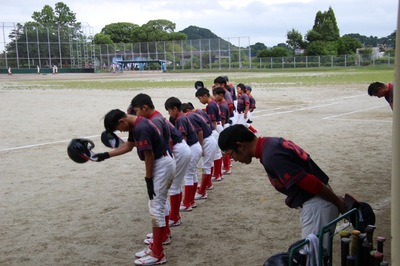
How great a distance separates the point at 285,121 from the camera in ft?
55.1

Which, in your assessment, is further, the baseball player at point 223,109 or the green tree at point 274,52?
the green tree at point 274,52

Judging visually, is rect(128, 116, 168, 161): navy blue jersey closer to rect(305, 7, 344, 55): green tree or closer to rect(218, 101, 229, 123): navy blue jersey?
rect(218, 101, 229, 123): navy blue jersey

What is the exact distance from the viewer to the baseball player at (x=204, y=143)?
7531 mm

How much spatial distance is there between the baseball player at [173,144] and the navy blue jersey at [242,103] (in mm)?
6508

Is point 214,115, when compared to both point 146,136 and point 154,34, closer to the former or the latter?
point 146,136

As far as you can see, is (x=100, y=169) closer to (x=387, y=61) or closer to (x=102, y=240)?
(x=102, y=240)

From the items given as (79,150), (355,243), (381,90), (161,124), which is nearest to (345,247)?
(355,243)

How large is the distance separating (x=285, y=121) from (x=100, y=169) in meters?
8.39

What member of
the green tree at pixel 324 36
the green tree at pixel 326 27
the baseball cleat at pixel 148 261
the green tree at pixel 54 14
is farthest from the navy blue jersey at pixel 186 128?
the green tree at pixel 54 14

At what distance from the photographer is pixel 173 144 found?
6238mm

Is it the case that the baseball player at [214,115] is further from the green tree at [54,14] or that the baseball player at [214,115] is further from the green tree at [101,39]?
the green tree at [101,39]

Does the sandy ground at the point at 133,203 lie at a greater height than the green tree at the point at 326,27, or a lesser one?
lesser

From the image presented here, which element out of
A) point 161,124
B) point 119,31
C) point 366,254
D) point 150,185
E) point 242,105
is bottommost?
point 366,254

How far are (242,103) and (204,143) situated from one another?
516cm
